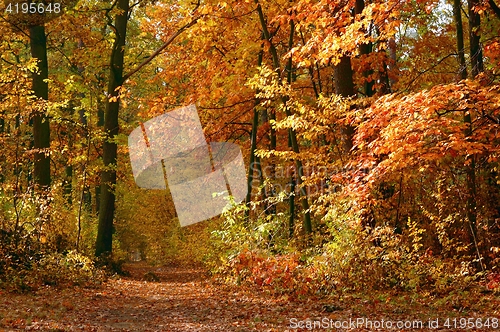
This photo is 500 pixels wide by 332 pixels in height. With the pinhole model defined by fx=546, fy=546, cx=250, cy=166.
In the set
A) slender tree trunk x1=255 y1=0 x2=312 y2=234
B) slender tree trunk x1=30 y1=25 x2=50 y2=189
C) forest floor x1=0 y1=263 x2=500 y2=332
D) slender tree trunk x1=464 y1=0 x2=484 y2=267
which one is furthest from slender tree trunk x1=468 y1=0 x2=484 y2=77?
slender tree trunk x1=30 y1=25 x2=50 y2=189

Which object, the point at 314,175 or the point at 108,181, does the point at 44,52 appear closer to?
the point at 108,181

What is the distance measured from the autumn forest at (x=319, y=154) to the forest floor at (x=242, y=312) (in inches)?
4.0

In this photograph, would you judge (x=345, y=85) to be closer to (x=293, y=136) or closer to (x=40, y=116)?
(x=293, y=136)

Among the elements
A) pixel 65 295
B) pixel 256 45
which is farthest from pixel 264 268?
pixel 256 45

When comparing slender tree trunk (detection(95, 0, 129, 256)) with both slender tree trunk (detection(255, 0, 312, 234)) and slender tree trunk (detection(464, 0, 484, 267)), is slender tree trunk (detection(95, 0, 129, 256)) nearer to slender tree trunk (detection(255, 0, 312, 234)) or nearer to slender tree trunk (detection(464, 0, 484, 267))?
slender tree trunk (detection(255, 0, 312, 234))

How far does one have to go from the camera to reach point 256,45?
17.2 meters

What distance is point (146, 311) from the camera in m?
10.8

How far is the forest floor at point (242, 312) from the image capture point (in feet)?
27.0

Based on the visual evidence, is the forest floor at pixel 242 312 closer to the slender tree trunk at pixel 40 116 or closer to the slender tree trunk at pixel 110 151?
the slender tree trunk at pixel 40 116

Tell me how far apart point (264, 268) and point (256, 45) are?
306 inches

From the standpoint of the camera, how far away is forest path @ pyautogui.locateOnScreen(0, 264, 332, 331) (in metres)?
8.48

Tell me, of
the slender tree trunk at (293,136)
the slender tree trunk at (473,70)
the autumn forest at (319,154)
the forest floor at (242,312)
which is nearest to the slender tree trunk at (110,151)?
the autumn forest at (319,154)

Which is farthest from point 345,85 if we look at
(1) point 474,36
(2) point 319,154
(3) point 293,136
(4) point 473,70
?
(3) point 293,136

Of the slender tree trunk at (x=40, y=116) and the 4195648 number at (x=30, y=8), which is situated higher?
the 4195648 number at (x=30, y=8)
